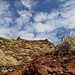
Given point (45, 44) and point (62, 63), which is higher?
point (45, 44)

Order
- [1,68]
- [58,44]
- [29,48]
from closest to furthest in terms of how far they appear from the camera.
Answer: [1,68] < [58,44] < [29,48]

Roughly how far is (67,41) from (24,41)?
16677 mm

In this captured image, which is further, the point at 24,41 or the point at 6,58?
the point at 24,41

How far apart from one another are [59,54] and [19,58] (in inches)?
191

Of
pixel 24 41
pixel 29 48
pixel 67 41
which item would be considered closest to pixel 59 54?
pixel 67 41

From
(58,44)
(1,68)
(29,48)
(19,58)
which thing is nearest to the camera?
(1,68)

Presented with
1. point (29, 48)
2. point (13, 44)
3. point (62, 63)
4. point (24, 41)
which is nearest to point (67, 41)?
point (62, 63)

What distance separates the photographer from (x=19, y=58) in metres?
23.9

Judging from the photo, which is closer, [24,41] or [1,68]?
[1,68]

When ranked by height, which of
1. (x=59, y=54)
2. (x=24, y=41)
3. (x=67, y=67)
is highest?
(x=24, y=41)

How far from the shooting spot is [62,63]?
16953 mm

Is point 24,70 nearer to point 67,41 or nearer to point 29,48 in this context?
point 67,41

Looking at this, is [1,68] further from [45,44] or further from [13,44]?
[45,44]

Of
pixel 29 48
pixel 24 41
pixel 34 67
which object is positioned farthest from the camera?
pixel 24 41
